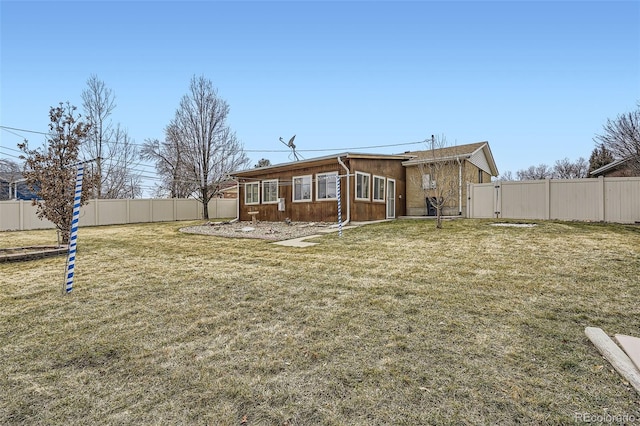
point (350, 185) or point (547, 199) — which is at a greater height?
point (350, 185)

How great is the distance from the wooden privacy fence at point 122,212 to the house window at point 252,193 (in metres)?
7.03

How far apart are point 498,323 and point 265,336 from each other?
2395mm

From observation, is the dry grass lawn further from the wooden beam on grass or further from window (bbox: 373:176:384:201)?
window (bbox: 373:176:384:201)

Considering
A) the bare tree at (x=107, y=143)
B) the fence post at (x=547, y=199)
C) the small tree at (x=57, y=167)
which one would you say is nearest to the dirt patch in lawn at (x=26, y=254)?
the small tree at (x=57, y=167)

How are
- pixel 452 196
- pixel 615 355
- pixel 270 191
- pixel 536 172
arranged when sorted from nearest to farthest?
pixel 615 355
pixel 452 196
pixel 270 191
pixel 536 172

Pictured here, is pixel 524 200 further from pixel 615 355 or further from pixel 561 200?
pixel 615 355

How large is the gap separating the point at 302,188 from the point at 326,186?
4.64 feet

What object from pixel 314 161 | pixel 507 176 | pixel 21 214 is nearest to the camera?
pixel 314 161

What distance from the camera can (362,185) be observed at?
1321cm

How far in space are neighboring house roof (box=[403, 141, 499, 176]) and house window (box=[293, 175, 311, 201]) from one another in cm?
518

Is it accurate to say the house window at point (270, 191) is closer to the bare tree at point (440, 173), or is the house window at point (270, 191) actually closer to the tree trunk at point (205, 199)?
the bare tree at point (440, 173)

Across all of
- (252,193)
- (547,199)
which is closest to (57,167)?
(252,193)

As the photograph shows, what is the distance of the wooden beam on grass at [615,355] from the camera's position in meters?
2.15

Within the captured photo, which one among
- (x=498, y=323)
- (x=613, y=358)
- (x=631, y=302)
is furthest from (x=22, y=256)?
(x=631, y=302)
